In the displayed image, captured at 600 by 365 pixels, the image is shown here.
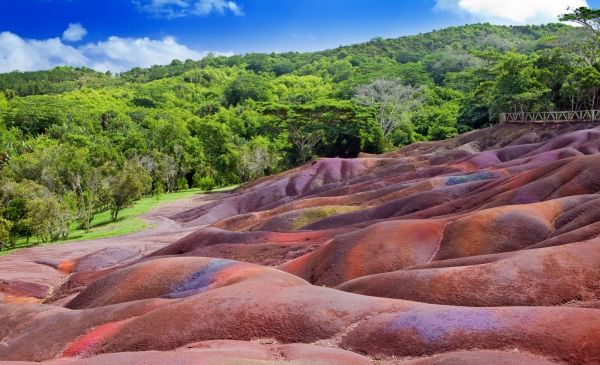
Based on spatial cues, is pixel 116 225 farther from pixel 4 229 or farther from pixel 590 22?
pixel 590 22

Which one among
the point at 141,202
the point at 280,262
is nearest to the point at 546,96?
the point at 280,262

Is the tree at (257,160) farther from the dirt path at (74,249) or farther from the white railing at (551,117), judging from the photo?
the white railing at (551,117)

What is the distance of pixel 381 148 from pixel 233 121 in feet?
128

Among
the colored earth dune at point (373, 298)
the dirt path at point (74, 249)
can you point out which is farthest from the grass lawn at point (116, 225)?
the colored earth dune at point (373, 298)

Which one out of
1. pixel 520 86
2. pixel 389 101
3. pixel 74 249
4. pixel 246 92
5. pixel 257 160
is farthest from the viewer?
pixel 246 92

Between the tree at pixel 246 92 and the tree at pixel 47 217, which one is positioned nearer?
the tree at pixel 47 217

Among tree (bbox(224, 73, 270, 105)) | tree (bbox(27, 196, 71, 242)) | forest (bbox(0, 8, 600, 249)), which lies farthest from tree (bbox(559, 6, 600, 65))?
tree (bbox(224, 73, 270, 105))

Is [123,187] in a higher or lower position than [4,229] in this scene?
higher

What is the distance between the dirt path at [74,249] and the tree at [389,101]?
43.2 meters

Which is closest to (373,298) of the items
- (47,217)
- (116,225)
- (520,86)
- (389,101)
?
(47,217)

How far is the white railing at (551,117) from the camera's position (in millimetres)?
59353

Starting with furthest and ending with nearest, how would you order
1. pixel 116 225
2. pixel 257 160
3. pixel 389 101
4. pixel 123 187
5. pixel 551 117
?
pixel 389 101, pixel 257 160, pixel 551 117, pixel 123 187, pixel 116 225

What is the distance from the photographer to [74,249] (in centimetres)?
4681

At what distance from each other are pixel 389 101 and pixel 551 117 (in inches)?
1440
